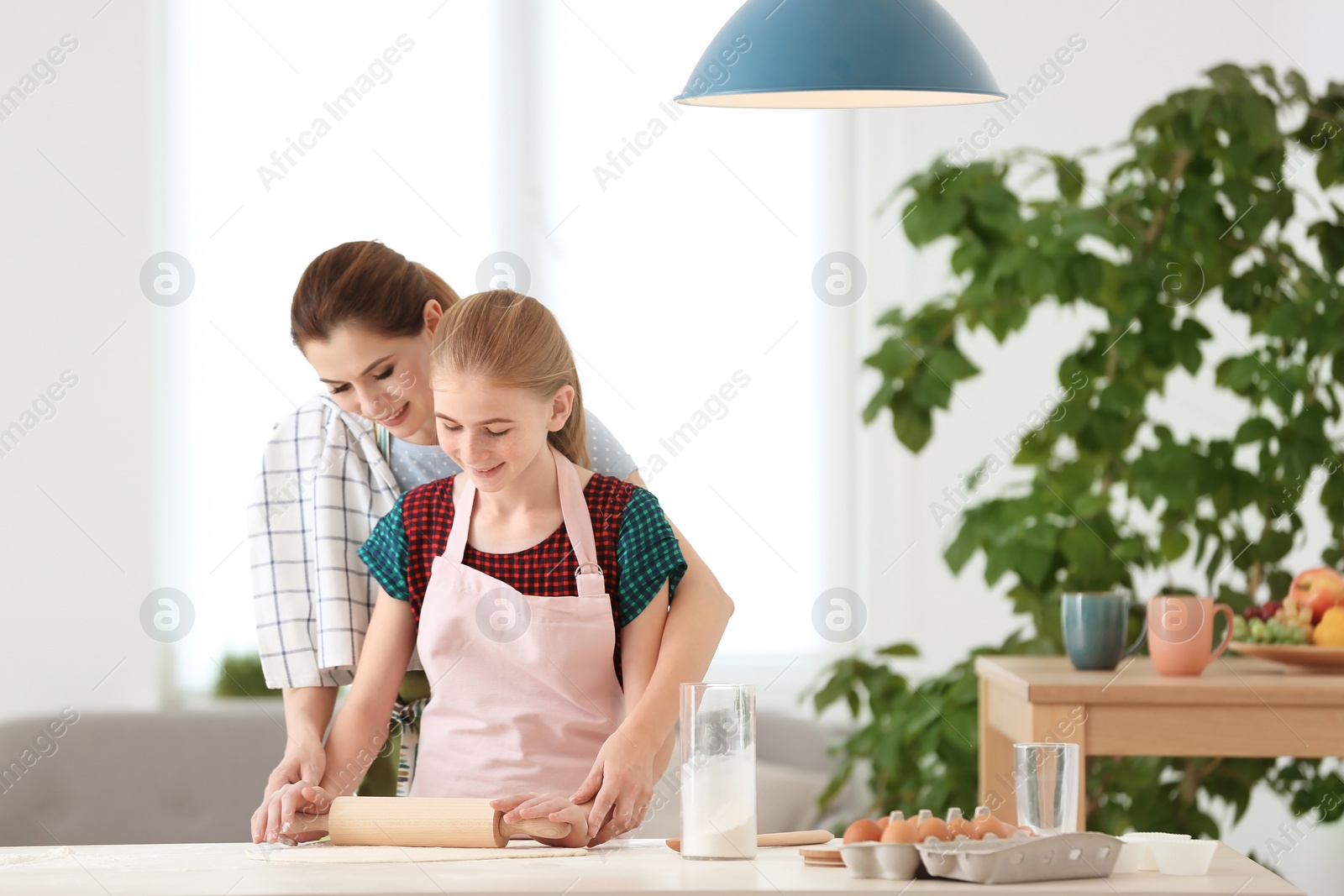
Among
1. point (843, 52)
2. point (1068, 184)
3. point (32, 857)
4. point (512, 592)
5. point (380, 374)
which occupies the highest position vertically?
point (1068, 184)

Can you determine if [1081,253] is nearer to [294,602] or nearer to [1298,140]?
[1298,140]

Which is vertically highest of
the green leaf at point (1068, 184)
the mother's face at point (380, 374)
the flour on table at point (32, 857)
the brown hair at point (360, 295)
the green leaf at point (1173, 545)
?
the green leaf at point (1068, 184)

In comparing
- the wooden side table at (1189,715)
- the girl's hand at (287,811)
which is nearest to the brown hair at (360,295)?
the girl's hand at (287,811)

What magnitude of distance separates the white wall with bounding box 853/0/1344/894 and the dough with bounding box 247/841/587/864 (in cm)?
205

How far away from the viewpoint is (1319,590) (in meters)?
2.22

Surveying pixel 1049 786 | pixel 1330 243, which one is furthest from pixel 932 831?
pixel 1330 243

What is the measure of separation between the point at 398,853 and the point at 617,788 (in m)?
0.22

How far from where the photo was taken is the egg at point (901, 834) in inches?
42.2

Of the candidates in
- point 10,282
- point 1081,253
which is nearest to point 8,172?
point 10,282

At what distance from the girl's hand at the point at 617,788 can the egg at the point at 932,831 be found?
32 cm

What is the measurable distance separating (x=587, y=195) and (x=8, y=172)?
128cm

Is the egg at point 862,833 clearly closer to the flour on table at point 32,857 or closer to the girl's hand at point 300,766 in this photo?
the girl's hand at point 300,766

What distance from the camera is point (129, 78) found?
3.18 meters

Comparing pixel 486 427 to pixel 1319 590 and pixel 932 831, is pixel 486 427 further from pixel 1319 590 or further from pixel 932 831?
pixel 1319 590
